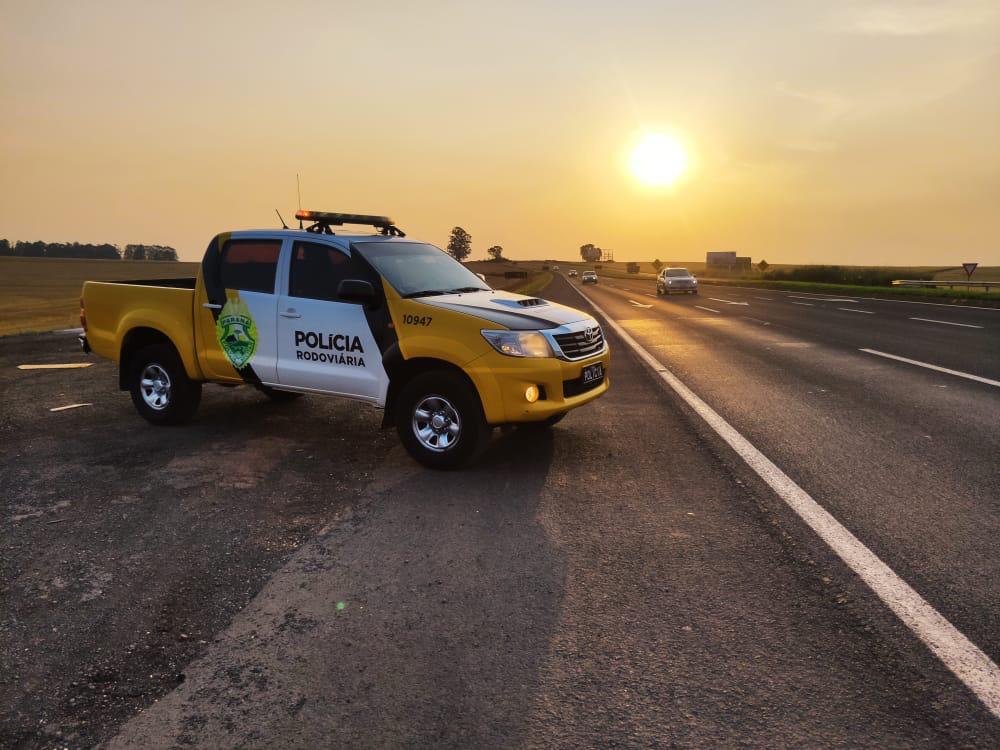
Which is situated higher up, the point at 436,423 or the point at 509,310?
the point at 509,310

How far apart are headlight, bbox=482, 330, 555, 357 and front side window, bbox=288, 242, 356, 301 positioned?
1.45m

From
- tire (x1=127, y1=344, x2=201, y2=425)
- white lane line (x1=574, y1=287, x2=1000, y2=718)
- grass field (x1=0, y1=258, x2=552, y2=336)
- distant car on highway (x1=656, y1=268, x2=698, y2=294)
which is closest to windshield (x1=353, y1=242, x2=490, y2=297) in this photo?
tire (x1=127, y1=344, x2=201, y2=425)

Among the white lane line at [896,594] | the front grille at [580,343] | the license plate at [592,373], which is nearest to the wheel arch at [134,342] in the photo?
the front grille at [580,343]

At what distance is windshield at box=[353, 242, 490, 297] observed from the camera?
249 inches

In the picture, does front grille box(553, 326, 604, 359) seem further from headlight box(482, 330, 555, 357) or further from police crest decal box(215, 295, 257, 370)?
police crest decal box(215, 295, 257, 370)

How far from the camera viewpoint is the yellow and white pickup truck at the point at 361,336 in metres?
5.73

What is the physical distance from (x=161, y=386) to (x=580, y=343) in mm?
4473

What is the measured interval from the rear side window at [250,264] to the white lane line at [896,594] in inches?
181

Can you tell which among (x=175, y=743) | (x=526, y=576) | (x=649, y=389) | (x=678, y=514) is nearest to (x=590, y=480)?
(x=678, y=514)

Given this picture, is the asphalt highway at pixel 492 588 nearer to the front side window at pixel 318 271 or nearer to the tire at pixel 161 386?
the tire at pixel 161 386

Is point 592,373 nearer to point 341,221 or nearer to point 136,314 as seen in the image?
point 341,221

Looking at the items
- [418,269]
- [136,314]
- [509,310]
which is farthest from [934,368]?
[136,314]

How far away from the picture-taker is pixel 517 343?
223 inches

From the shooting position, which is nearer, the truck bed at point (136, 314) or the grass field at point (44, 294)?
the truck bed at point (136, 314)
